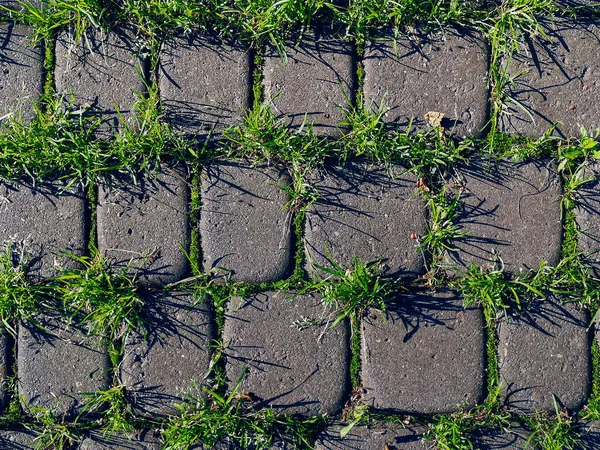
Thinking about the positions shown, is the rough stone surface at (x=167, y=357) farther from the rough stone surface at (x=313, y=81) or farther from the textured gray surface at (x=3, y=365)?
the rough stone surface at (x=313, y=81)

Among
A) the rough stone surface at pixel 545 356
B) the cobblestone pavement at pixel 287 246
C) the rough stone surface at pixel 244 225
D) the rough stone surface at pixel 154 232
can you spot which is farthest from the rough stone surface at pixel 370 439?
the rough stone surface at pixel 154 232

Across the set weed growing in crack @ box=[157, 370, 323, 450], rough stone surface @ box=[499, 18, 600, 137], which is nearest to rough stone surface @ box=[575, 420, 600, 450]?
weed growing in crack @ box=[157, 370, 323, 450]

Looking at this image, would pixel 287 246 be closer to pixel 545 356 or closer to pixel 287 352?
pixel 287 352

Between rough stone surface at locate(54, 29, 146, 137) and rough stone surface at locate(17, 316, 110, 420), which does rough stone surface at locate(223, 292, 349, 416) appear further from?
rough stone surface at locate(54, 29, 146, 137)

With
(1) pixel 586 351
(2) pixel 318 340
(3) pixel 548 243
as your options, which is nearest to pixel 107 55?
(2) pixel 318 340

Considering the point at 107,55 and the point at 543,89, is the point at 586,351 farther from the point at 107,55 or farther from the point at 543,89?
the point at 107,55

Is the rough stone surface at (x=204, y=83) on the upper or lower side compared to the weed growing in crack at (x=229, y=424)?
upper

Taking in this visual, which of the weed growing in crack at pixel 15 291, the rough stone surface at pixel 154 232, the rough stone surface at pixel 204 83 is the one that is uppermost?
the rough stone surface at pixel 204 83
